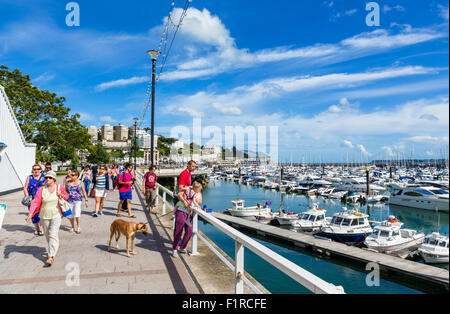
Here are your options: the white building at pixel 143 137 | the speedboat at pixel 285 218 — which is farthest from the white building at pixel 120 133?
the speedboat at pixel 285 218

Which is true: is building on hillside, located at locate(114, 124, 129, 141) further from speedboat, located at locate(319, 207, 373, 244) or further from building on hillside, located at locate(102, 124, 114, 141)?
speedboat, located at locate(319, 207, 373, 244)

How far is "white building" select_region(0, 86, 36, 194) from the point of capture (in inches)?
744

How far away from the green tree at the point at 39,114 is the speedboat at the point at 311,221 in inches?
1305

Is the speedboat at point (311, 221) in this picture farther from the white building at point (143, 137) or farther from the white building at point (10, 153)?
the white building at point (10, 153)

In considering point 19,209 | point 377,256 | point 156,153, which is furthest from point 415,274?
point 156,153

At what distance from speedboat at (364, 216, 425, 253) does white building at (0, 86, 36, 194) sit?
26276mm

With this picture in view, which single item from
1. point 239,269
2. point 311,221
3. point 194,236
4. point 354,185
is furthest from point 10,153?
point 354,185

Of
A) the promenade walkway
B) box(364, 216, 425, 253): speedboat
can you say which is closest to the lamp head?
the promenade walkway

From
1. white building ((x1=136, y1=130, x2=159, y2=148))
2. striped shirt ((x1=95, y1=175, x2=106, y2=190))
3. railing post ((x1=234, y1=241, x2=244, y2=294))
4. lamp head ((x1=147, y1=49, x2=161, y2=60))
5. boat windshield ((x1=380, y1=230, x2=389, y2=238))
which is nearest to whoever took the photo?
railing post ((x1=234, y1=241, x2=244, y2=294))

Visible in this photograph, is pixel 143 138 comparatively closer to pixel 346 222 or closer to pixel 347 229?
pixel 346 222

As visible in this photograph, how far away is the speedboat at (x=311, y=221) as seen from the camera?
99.9ft

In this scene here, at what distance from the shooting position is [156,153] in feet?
401
